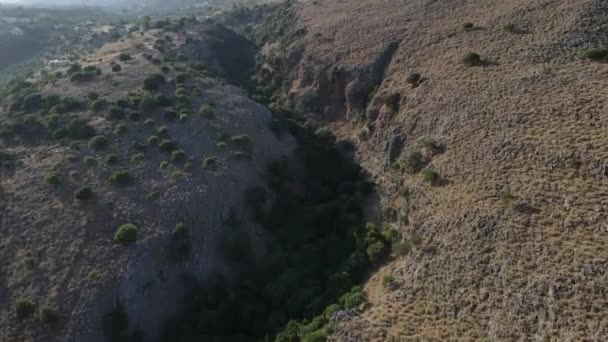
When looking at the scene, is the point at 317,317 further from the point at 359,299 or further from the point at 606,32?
the point at 606,32

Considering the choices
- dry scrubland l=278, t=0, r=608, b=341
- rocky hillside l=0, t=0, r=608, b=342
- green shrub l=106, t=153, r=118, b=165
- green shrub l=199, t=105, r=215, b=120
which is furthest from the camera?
green shrub l=199, t=105, r=215, b=120

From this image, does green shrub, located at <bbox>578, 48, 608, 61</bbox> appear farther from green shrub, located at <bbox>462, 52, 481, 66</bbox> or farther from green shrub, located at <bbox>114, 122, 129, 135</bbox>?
green shrub, located at <bbox>114, 122, 129, 135</bbox>

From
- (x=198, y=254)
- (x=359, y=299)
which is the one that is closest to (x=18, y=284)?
(x=198, y=254)

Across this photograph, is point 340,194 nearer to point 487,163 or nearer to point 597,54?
point 487,163

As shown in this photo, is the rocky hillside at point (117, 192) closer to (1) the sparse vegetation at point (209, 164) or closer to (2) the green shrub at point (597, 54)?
(1) the sparse vegetation at point (209, 164)

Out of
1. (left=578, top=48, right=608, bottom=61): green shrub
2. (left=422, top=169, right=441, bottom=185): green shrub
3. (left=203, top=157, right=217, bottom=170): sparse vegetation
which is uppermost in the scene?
(left=578, top=48, right=608, bottom=61): green shrub

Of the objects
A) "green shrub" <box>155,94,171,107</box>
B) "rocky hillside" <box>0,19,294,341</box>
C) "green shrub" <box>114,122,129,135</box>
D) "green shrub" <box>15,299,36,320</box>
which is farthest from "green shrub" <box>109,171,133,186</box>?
"green shrub" <box>155,94,171,107</box>
